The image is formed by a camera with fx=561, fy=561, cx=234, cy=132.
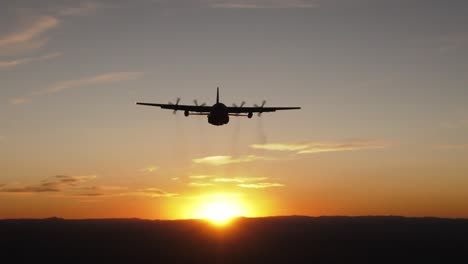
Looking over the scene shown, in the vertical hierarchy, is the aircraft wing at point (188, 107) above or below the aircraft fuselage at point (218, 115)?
above

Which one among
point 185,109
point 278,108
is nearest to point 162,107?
point 185,109

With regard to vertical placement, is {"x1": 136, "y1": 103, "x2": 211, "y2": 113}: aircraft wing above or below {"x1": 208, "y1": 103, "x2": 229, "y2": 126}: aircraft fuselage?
above

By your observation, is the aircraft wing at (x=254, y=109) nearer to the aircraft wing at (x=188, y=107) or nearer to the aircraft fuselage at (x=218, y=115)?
the aircraft wing at (x=188, y=107)

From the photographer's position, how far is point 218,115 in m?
121

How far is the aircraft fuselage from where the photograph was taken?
121m

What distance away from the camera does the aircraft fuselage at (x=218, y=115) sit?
121 meters

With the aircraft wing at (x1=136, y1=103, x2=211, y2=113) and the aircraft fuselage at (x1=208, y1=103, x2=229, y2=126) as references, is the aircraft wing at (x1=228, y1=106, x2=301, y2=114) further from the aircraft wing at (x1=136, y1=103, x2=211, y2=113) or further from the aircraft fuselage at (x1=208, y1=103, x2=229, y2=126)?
the aircraft fuselage at (x1=208, y1=103, x2=229, y2=126)

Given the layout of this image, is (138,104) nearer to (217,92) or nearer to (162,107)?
(162,107)

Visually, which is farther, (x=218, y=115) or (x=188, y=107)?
(x=188, y=107)

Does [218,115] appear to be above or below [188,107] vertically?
below

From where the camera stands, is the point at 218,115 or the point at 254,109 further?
the point at 254,109

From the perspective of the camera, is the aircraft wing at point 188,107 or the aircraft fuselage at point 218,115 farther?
the aircraft wing at point 188,107

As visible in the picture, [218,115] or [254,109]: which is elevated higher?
[254,109]

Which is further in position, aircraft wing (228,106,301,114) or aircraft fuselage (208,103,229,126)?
aircraft wing (228,106,301,114)
